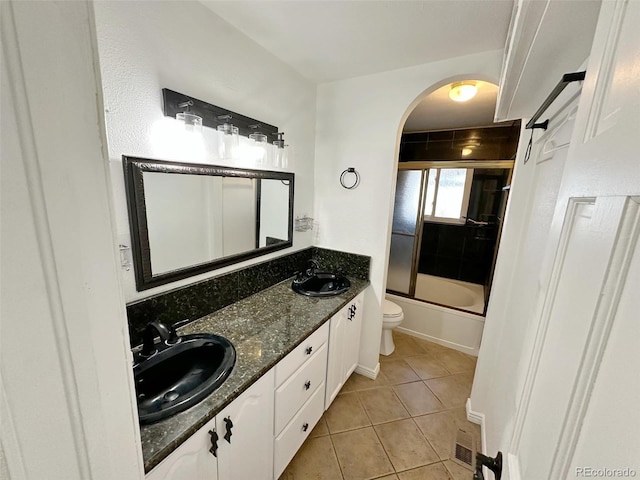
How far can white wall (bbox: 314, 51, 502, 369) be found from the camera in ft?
5.85

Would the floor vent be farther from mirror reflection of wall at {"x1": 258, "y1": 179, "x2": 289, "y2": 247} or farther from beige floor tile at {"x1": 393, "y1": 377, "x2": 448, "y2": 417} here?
mirror reflection of wall at {"x1": 258, "y1": 179, "x2": 289, "y2": 247}

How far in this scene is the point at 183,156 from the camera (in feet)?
4.14

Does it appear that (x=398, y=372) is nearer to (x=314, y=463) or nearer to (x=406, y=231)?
(x=314, y=463)

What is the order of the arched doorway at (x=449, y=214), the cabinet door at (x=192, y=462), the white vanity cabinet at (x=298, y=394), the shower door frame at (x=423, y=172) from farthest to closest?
the shower door frame at (x=423, y=172) < the arched doorway at (x=449, y=214) < the white vanity cabinet at (x=298, y=394) < the cabinet door at (x=192, y=462)

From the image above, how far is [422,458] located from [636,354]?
1.86m

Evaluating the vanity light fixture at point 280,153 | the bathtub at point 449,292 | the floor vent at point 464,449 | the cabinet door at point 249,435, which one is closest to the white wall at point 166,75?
the vanity light fixture at point 280,153

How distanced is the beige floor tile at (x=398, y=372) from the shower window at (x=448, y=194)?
71.1 inches

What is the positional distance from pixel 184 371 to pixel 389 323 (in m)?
1.86

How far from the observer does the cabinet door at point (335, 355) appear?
1709 millimetres

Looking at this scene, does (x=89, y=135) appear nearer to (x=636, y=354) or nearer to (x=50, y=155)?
(x=50, y=155)

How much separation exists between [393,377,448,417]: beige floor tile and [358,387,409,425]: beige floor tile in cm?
5

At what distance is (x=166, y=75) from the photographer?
3.79 ft

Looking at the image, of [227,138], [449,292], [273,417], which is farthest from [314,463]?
[449,292]

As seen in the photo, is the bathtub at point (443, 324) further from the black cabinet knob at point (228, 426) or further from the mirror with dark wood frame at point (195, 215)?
the black cabinet knob at point (228, 426)
